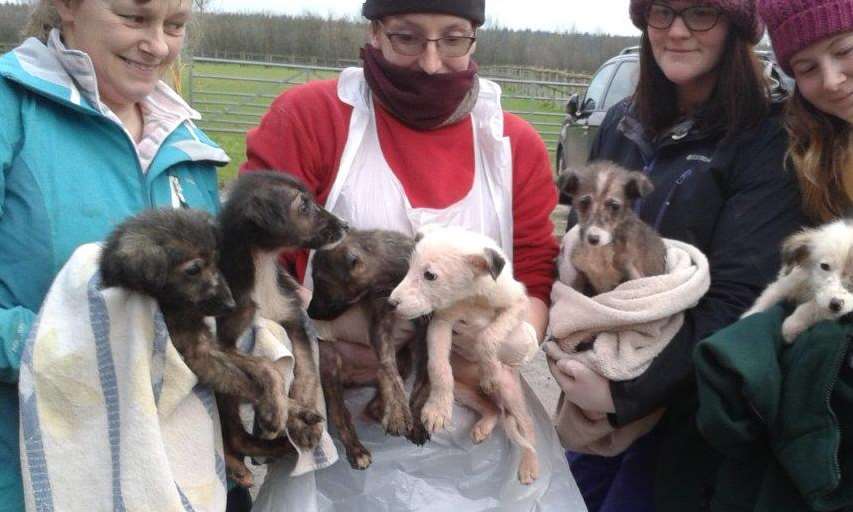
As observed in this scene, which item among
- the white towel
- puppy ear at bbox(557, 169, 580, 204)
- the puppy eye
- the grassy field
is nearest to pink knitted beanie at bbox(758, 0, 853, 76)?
puppy ear at bbox(557, 169, 580, 204)

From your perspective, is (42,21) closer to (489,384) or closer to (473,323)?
(473,323)

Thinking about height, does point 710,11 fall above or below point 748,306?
above

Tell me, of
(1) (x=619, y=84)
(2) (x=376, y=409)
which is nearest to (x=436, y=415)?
(2) (x=376, y=409)

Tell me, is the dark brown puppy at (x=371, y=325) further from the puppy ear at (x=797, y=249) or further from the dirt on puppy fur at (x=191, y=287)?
the puppy ear at (x=797, y=249)

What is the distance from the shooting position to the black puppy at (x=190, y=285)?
2145mm

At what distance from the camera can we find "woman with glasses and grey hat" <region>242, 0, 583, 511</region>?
2.90 meters

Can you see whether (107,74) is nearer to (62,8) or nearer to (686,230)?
(62,8)

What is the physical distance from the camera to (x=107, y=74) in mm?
2535

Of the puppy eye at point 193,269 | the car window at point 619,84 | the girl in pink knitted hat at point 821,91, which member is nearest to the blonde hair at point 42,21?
the puppy eye at point 193,269

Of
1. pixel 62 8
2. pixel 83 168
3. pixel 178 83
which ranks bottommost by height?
pixel 83 168

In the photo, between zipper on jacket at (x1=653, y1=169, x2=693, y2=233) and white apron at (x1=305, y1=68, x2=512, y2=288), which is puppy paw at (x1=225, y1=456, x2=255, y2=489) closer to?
white apron at (x1=305, y1=68, x2=512, y2=288)

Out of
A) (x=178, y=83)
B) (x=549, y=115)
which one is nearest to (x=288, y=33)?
(x=549, y=115)

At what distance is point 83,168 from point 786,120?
2.45 meters

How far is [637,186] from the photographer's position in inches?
A: 118
